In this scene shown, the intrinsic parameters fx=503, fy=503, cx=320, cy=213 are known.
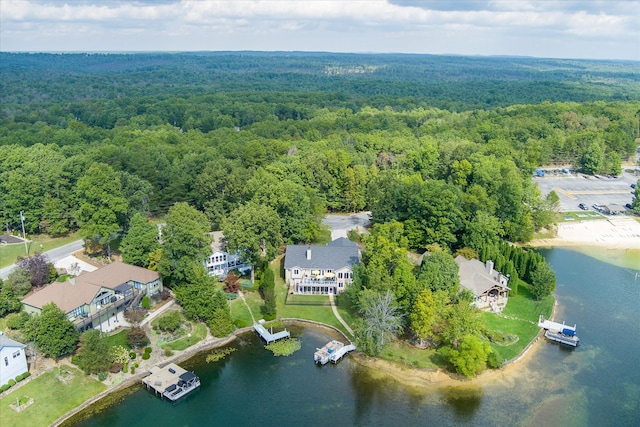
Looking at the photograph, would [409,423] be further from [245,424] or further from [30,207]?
[30,207]

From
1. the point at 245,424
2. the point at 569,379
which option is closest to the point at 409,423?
the point at 245,424

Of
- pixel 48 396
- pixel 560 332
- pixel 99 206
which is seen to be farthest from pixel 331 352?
pixel 99 206

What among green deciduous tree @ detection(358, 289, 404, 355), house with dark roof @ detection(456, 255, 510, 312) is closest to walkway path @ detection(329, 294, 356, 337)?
green deciduous tree @ detection(358, 289, 404, 355)

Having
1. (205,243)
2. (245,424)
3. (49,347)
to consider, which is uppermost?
(205,243)

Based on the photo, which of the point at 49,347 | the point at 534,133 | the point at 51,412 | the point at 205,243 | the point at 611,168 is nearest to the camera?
the point at 51,412

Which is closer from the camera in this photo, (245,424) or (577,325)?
(245,424)

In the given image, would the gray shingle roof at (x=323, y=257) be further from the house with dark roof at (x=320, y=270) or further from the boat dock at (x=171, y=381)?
the boat dock at (x=171, y=381)

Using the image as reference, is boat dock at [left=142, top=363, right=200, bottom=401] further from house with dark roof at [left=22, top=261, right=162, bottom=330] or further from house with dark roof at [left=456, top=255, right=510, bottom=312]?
house with dark roof at [left=456, top=255, right=510, bottom=312]

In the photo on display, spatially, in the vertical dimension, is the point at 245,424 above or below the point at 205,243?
below
